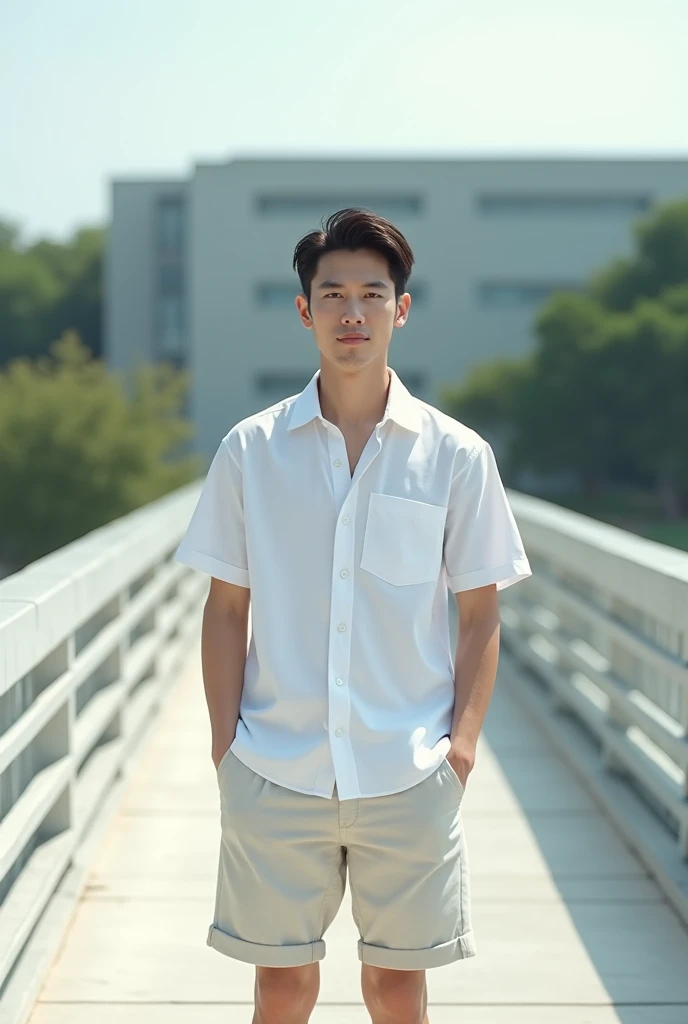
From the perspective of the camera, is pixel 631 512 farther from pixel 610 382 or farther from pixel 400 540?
pixel 400 540

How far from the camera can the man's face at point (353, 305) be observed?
8.09ft

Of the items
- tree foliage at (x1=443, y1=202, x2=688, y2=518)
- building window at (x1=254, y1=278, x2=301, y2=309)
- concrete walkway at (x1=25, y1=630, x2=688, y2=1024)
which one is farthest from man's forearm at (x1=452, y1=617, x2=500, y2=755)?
building window at (x1=254, y1=278, x2=301, y2=309)

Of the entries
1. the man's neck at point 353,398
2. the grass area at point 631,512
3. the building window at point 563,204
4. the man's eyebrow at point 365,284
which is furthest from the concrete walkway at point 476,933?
the building window at point 563,204

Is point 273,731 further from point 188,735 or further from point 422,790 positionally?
point 188,735

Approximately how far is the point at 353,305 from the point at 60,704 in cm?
187

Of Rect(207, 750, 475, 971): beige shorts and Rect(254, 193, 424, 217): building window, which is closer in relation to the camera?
Rect(207, 750, 475, 971): beige shorts

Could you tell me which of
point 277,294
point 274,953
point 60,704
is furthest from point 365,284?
point 277,294

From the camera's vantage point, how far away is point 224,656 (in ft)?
8.28

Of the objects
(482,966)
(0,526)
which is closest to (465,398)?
(0,526)

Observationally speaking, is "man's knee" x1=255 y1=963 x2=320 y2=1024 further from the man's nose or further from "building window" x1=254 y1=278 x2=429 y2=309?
"building window" x1=254 y1=278 x2=429 y2=309

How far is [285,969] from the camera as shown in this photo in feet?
8.11

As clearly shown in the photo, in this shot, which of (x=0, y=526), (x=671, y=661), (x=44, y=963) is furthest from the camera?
(x=0, y=526)

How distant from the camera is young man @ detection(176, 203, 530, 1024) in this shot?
2393mm

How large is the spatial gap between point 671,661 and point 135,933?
5.81 ft
